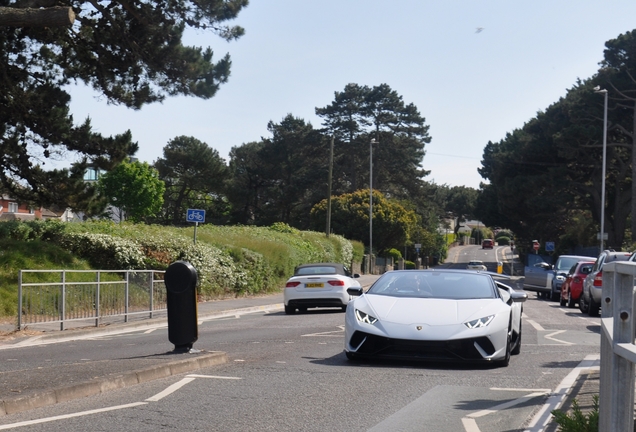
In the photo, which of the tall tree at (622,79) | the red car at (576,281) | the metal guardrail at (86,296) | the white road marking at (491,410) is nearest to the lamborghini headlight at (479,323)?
the white road marking at (491,410)

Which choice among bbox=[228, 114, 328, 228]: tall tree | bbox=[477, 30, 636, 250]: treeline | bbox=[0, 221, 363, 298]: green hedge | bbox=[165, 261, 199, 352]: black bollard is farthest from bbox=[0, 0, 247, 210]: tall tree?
bbox=[228, 114, 328, 228]: tall tree

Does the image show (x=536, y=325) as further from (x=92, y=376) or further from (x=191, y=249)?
(x=191, y=249)

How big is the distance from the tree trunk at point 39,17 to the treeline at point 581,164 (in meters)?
37.4

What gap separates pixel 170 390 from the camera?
27.5 feet

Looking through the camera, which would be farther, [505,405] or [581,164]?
[581,164]

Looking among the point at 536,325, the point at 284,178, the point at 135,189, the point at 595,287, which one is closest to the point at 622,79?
the point at 595,287

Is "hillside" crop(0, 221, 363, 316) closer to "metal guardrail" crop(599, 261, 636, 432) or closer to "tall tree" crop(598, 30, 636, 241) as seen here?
"metal guardrail" crop(599, 261, 636, 432)

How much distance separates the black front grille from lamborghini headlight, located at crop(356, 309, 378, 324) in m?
0.19

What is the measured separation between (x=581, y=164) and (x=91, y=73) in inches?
1716

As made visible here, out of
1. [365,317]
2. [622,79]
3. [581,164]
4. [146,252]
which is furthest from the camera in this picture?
[581,164]

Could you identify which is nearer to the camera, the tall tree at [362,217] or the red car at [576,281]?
the red car at [576,281]

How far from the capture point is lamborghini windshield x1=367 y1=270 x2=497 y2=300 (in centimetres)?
1157

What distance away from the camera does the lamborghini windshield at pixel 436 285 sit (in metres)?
11.6

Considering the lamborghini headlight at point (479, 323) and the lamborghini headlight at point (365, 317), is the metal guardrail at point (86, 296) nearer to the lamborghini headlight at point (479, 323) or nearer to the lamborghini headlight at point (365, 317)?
the lamborghini headlight at point (365, 317)
